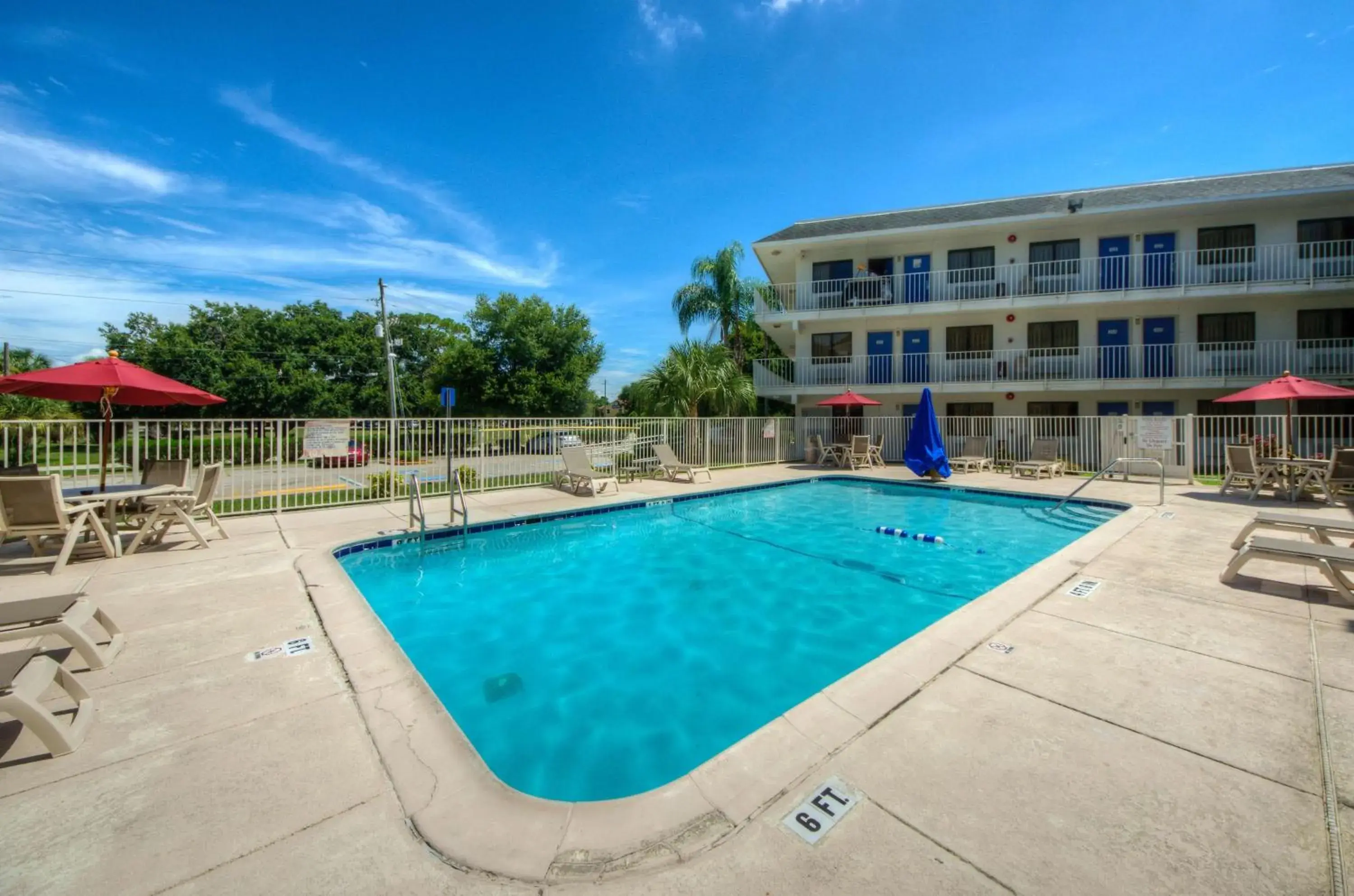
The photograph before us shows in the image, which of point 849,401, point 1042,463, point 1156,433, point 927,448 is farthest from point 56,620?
point 1156,433

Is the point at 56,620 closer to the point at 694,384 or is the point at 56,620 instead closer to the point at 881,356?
the point at 694,384

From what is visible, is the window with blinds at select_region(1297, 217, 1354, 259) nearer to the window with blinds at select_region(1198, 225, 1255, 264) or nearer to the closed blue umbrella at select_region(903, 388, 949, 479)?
the window with blinds at select_region(1198, 225, 1255, 264)

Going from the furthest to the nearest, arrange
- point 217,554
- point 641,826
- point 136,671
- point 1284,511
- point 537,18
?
point 537,18 → point 1284,511 → point 217,554 → point 136,671 → point 641,826

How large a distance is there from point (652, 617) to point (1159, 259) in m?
22.9

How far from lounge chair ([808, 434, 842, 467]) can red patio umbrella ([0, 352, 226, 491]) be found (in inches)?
605

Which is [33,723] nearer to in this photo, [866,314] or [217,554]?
[217,554]

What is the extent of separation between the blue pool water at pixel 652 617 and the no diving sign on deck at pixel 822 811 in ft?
3.72

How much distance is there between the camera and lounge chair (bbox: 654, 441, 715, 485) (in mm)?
13320

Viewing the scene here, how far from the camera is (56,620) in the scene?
2.92 m

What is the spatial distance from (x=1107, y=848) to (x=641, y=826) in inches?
66.9

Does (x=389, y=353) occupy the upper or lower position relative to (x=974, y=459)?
upper

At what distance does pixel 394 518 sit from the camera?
866cm

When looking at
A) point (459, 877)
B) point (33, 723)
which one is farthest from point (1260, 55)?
point (33, 723)

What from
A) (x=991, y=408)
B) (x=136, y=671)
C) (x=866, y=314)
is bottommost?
(x=136, y=671)
